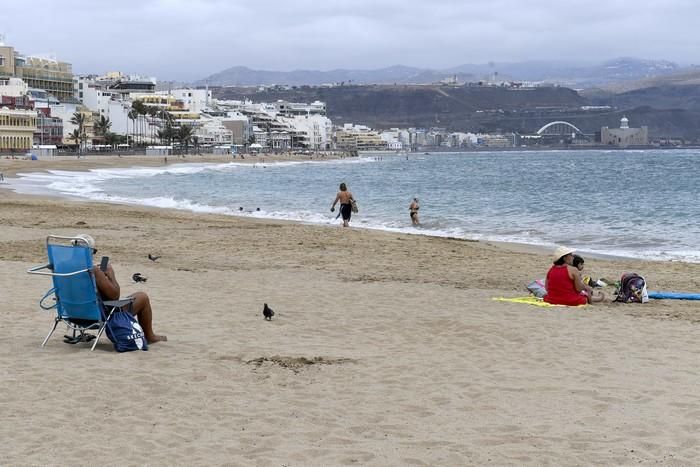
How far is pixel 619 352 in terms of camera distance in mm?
7703

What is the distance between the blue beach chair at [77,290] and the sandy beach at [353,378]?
233mm

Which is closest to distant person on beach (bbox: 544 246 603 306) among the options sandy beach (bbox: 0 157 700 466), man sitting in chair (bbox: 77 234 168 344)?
sandy beach (bbox: 0 157 700 466)

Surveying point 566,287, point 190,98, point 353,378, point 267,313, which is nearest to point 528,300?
point 566,287

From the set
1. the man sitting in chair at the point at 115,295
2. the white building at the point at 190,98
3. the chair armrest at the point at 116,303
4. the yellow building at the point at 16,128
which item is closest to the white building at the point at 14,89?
the yellow building at the point at 16,128

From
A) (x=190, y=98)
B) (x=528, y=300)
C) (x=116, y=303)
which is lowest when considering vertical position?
(x=528, y=300)

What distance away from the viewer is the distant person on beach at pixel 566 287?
401 inches

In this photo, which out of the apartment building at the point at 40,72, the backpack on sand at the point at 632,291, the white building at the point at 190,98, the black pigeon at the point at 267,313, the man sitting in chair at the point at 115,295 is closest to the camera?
the man sitting in chair at the point at 115,295

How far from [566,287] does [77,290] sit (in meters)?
5.30

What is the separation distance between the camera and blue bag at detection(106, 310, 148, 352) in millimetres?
7262

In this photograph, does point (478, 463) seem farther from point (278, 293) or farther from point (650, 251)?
point (650, 251)

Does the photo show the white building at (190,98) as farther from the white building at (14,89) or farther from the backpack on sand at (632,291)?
the backpack on sand at (632,291)

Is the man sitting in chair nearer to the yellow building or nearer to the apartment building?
the yellow building

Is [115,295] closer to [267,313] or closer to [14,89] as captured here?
[267,313]

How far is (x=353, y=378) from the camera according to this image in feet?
21.9
